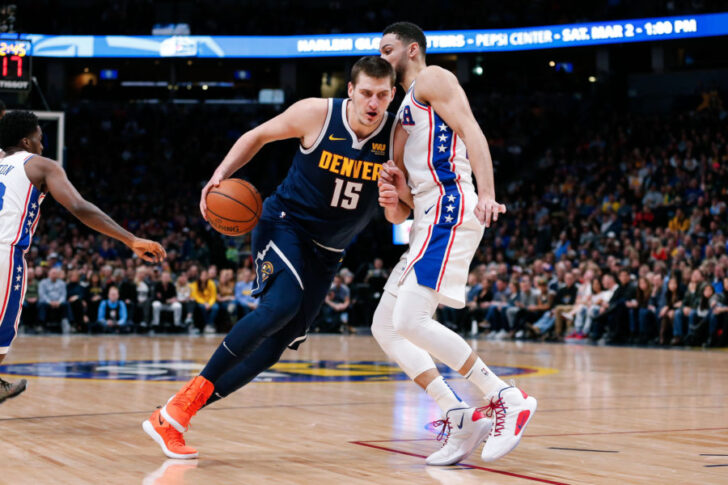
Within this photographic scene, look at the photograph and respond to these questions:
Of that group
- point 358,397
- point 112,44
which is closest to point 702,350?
point 358,397

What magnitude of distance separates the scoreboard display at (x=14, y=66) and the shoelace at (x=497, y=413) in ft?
40.8

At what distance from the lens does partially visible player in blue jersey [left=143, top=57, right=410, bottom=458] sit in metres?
4.36

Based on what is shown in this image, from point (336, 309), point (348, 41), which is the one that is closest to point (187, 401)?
point (336, 309)

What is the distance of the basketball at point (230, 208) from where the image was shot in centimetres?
456

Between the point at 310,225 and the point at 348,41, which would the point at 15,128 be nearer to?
the point at 310,225

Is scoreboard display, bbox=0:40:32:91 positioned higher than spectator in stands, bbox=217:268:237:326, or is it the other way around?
scoreboard display, bbox=0:40:32:91

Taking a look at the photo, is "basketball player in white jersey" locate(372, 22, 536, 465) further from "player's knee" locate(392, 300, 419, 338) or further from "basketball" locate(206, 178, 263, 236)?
"basketball" locate(206, 178, 263, 236)

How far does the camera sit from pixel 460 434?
422 cm

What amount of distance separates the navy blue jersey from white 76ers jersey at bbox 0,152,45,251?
46.5 inches

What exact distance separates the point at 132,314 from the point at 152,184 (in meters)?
9.85

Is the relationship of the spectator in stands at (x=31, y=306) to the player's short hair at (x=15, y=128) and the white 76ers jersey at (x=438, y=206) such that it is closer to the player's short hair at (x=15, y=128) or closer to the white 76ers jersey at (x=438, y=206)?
the player's short hair at (x=15, y=128)

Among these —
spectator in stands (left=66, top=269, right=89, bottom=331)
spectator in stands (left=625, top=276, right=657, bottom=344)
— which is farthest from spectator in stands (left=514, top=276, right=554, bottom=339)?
spectator in stands (left=66, top=269, right=89, bottom=331)

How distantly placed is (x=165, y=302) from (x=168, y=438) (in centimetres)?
1232

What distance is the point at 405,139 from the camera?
15.2 ft
